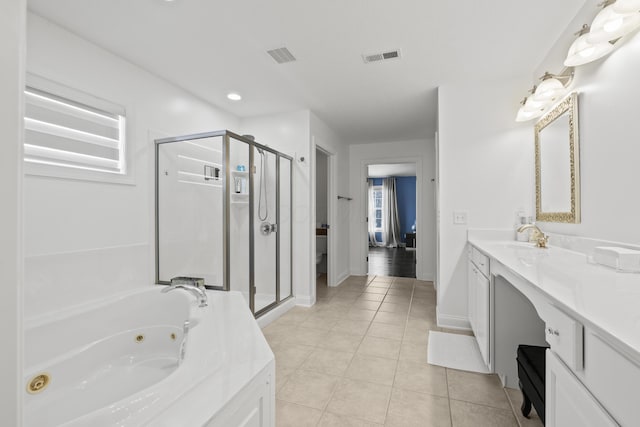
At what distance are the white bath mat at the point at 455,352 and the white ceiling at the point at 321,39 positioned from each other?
2.24 m

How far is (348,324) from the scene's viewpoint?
119 inches

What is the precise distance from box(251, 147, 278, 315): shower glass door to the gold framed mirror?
8.26 ft

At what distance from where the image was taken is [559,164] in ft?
7.10

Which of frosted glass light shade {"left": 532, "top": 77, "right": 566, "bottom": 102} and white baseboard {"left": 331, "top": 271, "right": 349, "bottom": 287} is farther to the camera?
white baseboard {"left": 331, "top": 271, "right": 349, "bottom": 287}

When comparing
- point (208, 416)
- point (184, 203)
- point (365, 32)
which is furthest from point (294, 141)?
point (208, 416)

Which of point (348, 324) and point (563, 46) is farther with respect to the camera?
point (348, 324)

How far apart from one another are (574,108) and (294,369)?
2.54 m

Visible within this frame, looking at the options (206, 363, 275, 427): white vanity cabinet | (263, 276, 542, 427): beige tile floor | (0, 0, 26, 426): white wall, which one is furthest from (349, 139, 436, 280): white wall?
(0, 0, 26, 426): white wall

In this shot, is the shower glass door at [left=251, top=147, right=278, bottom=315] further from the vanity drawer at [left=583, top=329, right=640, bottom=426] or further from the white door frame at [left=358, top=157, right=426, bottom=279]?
the vanity drawer at [left=583, top=329, right=640, bottom=426]

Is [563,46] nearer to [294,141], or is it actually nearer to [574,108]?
[574,108]

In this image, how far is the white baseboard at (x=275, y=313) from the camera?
2969mm

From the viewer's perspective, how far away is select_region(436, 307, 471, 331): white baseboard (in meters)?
2.89

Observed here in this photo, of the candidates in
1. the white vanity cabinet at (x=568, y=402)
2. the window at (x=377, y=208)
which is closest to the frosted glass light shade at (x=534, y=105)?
the white vanity cabinet at (x=568, y=402)

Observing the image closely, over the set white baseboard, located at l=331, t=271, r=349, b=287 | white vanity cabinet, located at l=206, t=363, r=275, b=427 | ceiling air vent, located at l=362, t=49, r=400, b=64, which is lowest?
white baseboard, located at l=331, t=271, r=349, b=287
